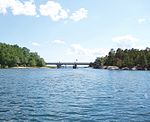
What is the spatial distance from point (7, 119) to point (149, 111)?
16.9 m

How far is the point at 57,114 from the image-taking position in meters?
41.0

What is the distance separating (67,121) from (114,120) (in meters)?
4.91

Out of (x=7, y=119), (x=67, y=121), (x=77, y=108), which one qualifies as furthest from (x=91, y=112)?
(x=7, y=119)

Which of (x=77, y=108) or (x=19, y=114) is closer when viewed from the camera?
(x=19, y=114)

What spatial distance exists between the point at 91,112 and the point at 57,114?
4.36 metres

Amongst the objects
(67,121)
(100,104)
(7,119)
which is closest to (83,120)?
(67,121)

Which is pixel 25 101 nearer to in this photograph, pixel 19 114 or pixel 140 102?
pixel 19 114

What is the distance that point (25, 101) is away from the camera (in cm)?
5247

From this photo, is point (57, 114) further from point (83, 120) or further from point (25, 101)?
point (25, 101)

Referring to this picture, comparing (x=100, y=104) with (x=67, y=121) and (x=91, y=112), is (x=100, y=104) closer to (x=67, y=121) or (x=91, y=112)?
(x=91, y=112)

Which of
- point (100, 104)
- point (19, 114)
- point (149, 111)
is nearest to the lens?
point (19, 114)

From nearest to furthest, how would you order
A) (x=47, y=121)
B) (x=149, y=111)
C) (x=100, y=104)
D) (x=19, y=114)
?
(x=47, y=121) < (x=19, y=114) < (x=149, y=111) < (x=100, y=104)

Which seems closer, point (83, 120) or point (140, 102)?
point (83, 120)

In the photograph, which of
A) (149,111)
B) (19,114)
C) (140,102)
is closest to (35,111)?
(19,114)
